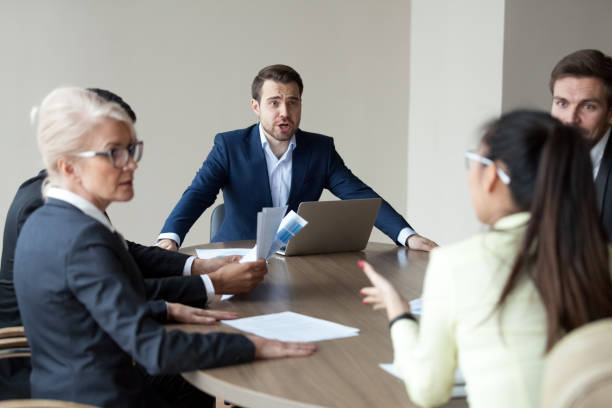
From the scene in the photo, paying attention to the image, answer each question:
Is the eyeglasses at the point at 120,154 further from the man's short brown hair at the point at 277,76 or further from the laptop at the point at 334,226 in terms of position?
the man's short brown hair at the point at 277,76

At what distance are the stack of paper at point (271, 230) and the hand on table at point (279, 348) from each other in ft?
2.08

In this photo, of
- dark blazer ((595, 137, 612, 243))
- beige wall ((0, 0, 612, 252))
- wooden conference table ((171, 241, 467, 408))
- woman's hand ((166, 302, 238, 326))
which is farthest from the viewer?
beige wall ((0, 0, 612, 252))

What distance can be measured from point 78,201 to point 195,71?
158 inches

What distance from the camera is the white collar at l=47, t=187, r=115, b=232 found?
177cm

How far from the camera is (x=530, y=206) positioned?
1.32 metres

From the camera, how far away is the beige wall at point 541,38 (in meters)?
4.74

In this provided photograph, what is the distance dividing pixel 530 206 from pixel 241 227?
258 cm

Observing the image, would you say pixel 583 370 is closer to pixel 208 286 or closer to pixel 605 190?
pixel 208 286

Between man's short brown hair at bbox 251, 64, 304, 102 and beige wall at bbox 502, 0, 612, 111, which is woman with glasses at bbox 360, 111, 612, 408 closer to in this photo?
man's short brown hair at bbox 251, 64, 304, 102

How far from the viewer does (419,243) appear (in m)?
3.23

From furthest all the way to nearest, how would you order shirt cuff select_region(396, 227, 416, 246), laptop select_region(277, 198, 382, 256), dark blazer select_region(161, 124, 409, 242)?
dark blazer select_region(161, 124, 409, 242) < shirt cuff select_region(396, 227, 416, 246) < laptop select_region(277, 198, 382, 256)

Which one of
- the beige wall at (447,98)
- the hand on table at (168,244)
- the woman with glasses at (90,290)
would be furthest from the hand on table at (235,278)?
the beige wall at (447,98)

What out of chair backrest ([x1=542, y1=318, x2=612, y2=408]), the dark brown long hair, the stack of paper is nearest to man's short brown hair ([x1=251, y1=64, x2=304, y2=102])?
the stack of paper

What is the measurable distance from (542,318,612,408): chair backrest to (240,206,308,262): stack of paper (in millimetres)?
1391
